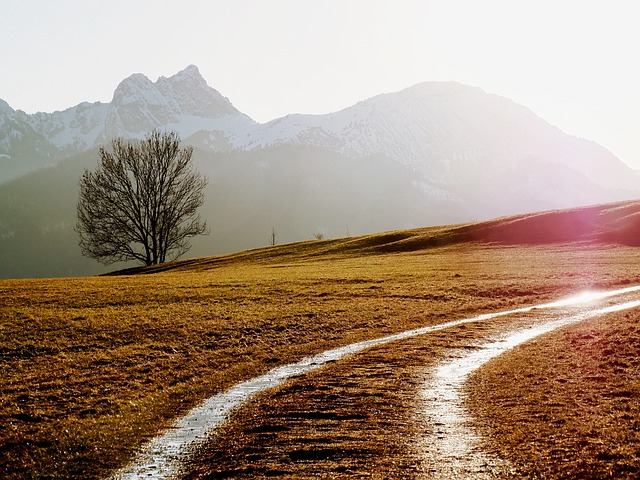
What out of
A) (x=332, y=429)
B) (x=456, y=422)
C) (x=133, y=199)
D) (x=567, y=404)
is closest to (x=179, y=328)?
(x=332, y=429)

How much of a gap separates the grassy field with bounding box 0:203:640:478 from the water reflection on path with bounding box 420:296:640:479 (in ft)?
8.23

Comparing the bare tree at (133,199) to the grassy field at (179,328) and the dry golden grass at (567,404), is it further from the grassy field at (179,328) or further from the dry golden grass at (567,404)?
the dry golden grass at (567,404)

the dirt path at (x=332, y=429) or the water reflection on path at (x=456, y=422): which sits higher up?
the dirt path at (x=332, y=429)

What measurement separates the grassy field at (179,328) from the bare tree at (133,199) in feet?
91.1

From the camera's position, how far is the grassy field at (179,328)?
1463 centimetres

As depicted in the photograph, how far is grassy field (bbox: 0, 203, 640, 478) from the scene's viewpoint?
48.0 ft

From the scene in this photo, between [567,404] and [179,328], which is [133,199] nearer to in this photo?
[179,328]

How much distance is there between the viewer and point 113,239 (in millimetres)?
79625

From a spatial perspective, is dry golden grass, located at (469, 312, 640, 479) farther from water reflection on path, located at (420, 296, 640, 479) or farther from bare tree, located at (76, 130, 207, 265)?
bare tree, located at (76, 130, 207, 265)

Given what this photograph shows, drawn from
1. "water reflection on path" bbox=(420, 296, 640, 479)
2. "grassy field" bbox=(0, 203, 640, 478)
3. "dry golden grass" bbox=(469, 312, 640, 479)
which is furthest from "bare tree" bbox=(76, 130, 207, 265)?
"dry golden grass" bbox=(469, 312, 640, 479)

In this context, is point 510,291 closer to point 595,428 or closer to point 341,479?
point 595,428

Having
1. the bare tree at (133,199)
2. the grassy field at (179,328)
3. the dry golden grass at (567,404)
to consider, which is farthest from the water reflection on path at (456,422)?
the bare tree at (133,199)

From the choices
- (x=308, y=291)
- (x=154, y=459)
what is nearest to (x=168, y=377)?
(x=154, y=459)

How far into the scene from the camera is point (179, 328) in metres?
26.7
